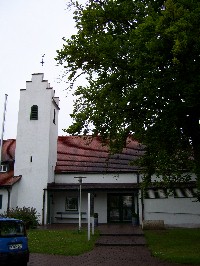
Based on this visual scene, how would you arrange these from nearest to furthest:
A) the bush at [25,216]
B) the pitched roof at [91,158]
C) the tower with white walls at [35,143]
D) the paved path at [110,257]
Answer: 1. the paved path at [110,257]
2. the bush at [25,216]
3. the tower with white walls at [35,143]
4. the pitched roof at [91,158]

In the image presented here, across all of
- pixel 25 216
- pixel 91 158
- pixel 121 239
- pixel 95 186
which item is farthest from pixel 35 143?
pixel 121 239

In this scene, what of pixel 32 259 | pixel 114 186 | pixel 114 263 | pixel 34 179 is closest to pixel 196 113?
pixel 114 263

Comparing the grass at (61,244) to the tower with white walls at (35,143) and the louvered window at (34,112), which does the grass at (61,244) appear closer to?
the tower with white walls at (35,143)

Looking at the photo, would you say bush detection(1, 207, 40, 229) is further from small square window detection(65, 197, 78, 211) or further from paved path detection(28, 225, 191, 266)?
paved path detection(28, 225, 191, 266)

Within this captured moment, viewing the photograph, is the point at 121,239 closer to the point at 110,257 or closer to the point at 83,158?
the point at 110,257

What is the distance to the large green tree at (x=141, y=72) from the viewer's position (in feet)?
43.7

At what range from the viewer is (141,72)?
45.8ft

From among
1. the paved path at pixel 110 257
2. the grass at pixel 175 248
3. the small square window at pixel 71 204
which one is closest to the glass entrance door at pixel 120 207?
the small square window at pixel 71 204

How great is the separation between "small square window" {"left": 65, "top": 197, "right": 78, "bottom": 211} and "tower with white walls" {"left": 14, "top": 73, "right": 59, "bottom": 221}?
2713mm

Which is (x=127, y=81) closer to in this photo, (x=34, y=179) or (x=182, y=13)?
(x=182, y=13)

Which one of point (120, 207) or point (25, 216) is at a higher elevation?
point (120, 207)

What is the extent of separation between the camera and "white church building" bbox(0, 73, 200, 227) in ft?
95.3

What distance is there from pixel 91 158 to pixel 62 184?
Answer: 421 centimetres

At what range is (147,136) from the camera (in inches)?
608
